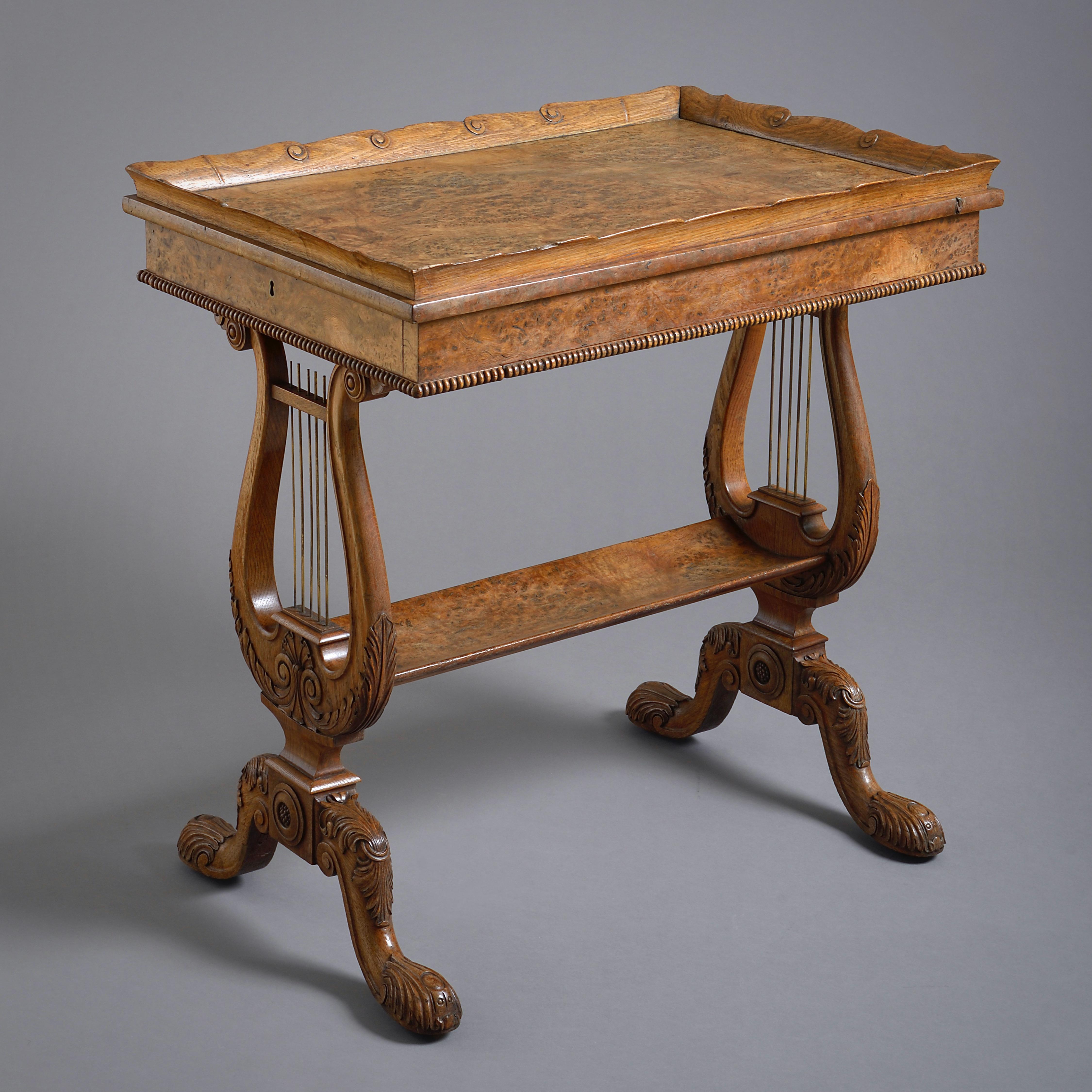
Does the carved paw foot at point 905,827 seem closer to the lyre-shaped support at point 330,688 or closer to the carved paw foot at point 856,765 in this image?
the carved paw foot at point 856,765

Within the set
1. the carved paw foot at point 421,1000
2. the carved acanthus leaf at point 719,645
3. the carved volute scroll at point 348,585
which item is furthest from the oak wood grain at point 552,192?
the carved paw foot at point 421,1000

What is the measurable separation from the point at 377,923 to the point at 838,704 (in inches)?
46.6

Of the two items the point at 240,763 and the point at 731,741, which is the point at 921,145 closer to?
the point at 731,741

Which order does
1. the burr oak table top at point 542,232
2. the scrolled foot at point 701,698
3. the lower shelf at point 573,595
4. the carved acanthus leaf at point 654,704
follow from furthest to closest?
the carved acanthus leaf at point 654,704, the scrolled foot at point 701,698, the lower shelf at point 573,595, the burr oak table top at point 542,232

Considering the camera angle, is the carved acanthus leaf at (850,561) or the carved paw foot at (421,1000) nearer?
the carved paw foot at (421,1000)

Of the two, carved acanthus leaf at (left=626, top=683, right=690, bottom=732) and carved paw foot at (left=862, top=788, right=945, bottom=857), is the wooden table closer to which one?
carved paw foot at (left=862, top=788, right=945, bottom=857)

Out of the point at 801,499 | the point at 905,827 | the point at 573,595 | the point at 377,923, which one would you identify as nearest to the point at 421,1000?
the point at 377,923

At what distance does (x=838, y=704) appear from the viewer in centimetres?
417

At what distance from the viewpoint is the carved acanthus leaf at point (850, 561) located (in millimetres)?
4074

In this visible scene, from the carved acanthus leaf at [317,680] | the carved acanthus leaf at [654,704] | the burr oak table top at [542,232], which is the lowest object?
the carved acanthus leaf at [654,704]

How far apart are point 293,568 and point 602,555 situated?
0.79m

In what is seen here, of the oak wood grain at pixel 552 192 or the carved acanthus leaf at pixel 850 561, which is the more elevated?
the oak wood grain at pixel 552 192

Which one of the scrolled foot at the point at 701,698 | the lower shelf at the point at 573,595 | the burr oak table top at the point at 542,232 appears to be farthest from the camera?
the scrolled foot at the point at 701,698

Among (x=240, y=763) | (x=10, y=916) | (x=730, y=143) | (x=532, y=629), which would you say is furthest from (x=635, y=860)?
(x=730, y=143)
